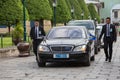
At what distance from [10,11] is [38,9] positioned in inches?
332

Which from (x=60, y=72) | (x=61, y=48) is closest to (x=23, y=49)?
(x=61, y=48)

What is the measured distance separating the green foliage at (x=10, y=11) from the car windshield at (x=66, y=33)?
16262 millimetres

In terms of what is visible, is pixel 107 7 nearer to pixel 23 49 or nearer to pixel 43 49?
pixel 23 49

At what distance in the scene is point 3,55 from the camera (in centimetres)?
2141

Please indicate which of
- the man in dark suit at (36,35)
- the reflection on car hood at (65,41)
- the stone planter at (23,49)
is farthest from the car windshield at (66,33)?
the stone planter at (23,49)

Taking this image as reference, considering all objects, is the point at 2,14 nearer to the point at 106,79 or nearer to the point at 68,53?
the point at 68,53

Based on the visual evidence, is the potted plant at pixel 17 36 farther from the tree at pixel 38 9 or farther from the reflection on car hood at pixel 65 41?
the tree at pixel 38 9

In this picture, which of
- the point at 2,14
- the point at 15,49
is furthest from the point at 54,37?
the point at 2,14

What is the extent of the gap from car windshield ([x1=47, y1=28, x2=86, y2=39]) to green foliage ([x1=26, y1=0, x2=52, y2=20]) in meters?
24.0

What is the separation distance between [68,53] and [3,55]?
6.45m

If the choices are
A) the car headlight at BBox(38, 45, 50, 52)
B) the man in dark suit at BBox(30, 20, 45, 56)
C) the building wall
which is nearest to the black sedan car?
the car headlight at BBox(38, 45, 50, 52)

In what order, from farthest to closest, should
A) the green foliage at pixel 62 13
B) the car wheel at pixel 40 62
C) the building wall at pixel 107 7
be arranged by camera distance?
1. the building wall at pixel 107 7
2. the green foliage at pixel 62 13
3. the car wheel at pixel 40 62

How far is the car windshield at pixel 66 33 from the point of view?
16875 millimetres

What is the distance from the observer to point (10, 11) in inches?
1319
